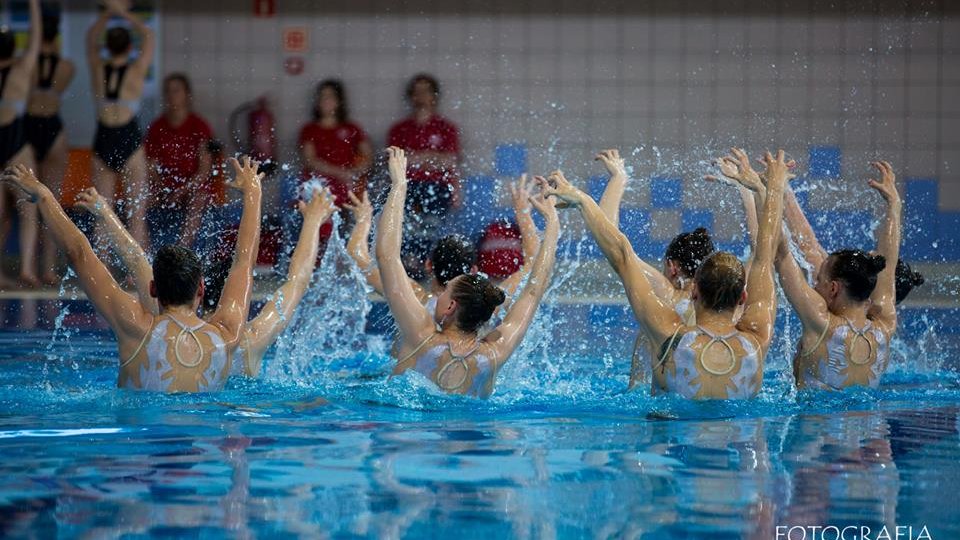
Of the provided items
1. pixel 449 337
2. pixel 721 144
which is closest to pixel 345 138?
pixel 721 144

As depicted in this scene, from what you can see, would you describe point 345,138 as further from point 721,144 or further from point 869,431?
point 869,431

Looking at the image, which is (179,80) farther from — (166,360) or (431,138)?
(166,360)

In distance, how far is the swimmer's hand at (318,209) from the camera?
6230 millimetres

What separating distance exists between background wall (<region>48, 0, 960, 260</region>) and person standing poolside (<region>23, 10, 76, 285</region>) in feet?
3.42

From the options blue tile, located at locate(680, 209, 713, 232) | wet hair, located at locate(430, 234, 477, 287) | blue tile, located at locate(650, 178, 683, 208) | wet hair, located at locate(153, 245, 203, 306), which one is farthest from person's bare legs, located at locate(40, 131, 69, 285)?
wet hair, located at locate(153, 245, 203, 306)

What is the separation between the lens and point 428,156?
41.0 feet

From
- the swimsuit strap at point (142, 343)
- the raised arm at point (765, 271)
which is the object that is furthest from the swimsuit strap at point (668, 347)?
the swimsuit strap at point (142, 343)

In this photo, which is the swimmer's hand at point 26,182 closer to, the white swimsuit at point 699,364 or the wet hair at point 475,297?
the wet hair at point 475,297

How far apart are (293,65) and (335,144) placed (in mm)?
1209

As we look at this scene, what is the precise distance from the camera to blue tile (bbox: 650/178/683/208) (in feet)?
42.1

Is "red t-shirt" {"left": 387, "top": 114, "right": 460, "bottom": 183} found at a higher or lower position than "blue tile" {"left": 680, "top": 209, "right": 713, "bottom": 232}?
higher

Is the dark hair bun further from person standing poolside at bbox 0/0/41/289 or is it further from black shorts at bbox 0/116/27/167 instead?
black shorts at bbox 0/116/27/167

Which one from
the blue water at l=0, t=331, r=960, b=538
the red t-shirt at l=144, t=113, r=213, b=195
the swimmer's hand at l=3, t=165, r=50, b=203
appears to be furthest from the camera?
the red t-shirt at l=144, t=113, r=213, b=195

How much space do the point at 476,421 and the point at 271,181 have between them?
26.1ft
